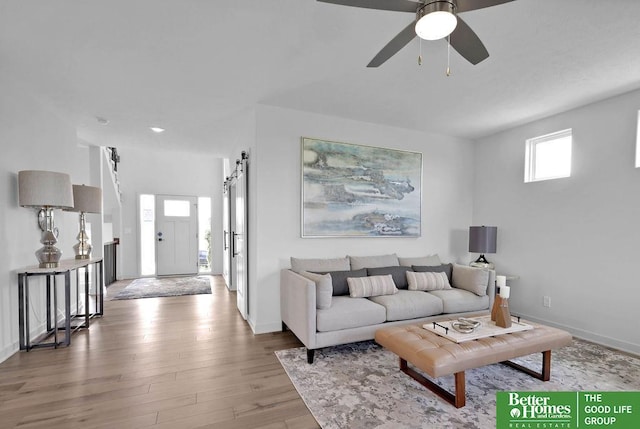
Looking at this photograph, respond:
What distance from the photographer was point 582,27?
2029 mm

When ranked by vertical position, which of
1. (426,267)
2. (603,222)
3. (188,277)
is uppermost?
(603,222)

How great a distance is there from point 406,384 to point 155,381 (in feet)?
6.64

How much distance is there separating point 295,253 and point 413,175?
214 centimetres

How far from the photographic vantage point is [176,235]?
7.11 m

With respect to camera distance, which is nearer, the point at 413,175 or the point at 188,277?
the point at 413,175

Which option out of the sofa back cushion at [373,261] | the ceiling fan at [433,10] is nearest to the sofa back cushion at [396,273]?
the sofa back cushion at [373,261]

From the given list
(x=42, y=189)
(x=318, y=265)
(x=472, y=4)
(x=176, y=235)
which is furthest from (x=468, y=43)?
(x=176, y=235)

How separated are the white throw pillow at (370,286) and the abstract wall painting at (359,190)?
764 mm

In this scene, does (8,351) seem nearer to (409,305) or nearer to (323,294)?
(323,294)

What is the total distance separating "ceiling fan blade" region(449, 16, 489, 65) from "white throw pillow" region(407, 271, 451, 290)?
247cm

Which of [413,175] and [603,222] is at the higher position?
[413,175]

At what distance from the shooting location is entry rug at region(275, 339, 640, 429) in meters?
1.93

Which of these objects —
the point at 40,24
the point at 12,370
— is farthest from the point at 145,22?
the point at 12,370

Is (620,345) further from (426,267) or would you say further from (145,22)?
(145,22)
